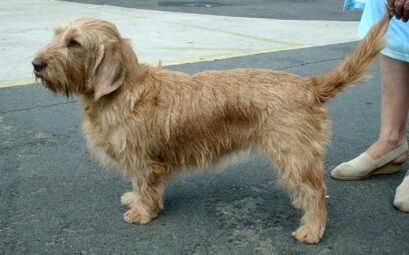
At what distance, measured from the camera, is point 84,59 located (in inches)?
122

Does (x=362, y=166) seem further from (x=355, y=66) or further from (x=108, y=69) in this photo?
(x=108, y=69)

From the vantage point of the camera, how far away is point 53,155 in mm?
4359

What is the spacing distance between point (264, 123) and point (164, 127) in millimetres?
616

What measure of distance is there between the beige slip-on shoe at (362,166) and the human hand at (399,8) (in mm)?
1370

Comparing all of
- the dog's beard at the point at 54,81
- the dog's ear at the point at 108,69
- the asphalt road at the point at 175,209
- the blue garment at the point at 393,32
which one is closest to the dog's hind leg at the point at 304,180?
the asphalt road at the point at 175,209

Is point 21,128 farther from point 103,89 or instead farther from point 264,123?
point 264,123

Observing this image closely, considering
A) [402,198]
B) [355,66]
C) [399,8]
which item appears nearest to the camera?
[399,8]

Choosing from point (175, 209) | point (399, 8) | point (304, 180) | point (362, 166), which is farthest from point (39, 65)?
point (362, 166)

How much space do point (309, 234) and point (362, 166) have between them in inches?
41.8

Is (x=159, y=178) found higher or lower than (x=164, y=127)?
lower

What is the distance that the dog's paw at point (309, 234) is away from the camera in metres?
3.18

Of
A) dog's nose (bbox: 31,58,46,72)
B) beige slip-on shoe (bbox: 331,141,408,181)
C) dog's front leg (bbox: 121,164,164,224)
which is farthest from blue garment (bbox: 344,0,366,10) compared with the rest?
dog's nose (bbox: 31,58,46,72)

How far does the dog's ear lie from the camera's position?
10.2 feet

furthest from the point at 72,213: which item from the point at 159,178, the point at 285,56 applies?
the point at 285,56
